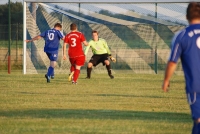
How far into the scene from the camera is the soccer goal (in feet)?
96.8

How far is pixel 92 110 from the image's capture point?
1289 centimetres

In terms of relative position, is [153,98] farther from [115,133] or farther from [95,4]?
→ [95,4]

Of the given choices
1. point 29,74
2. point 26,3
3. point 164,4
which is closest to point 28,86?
point 29,74

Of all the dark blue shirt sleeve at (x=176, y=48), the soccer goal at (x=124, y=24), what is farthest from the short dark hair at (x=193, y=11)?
the soccer goal at (x=124, y=24)

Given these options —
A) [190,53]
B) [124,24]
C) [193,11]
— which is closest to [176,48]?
[190,53]

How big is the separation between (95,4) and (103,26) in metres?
1.23

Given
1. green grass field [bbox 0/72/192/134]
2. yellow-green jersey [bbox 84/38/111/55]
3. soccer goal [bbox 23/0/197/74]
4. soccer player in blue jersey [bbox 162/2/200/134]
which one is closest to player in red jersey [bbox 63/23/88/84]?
green grass field [bbox 0/72/192/134]

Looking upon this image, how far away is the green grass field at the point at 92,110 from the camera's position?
33.4ft

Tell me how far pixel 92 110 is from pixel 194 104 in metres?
5.78

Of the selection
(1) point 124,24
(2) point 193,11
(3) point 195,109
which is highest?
(2) point 193,11

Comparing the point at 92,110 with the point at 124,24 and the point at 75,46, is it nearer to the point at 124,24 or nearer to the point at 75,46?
the point at 75,46

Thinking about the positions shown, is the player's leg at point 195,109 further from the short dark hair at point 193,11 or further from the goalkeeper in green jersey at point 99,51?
the goalkeeper in green jersey at point 99,51

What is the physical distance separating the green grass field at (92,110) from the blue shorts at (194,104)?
2632mm

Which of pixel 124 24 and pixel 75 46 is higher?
pixel 124 24
